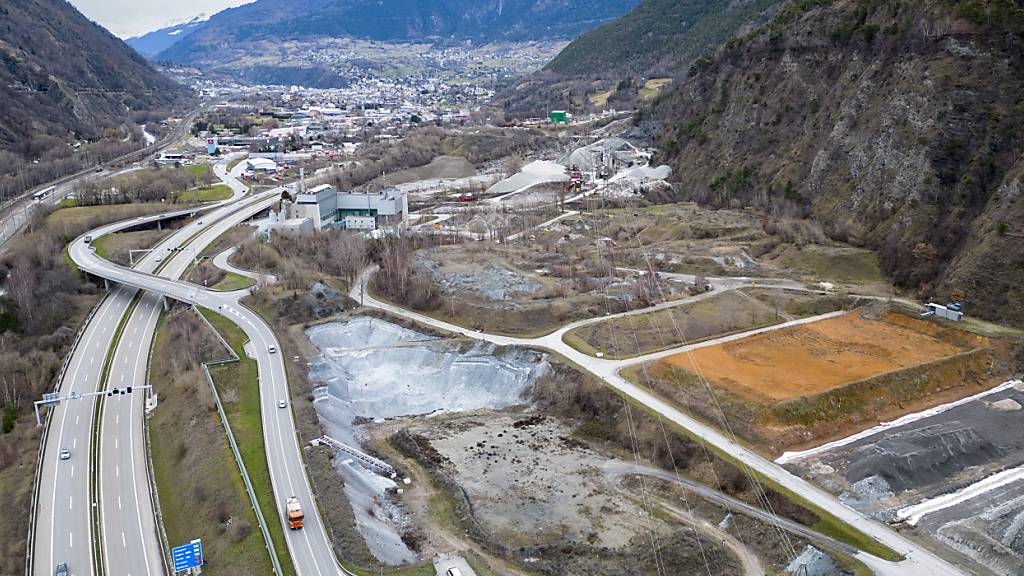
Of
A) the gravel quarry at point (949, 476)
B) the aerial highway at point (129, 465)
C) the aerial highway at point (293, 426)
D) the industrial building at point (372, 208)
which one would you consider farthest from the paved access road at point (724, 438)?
the industrial building at point (372, 208)

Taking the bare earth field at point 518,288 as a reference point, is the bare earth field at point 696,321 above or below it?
below

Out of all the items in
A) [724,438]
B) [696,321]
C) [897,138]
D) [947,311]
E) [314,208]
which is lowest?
[724,438]

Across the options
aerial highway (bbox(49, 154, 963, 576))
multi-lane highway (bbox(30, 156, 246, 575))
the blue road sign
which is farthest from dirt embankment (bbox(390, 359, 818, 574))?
multi-lane highway (bbox(30, 156, 246, 575))

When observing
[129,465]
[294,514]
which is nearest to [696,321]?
[294,514]

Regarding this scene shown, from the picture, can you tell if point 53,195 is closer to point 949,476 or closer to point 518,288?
point 518,288

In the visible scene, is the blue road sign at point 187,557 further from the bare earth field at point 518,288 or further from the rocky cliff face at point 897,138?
the rocky cliff face at point 897,138

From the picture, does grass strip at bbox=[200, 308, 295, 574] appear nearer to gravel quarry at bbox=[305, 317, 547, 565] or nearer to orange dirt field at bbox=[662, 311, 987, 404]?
gravel quarry at bbox=[305, 317, 547, 565]
